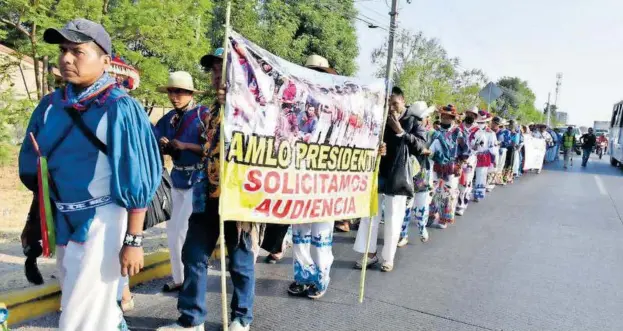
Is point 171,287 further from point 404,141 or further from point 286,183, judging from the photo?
point 404,141

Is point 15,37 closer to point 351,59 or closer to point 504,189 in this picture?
point 504,189

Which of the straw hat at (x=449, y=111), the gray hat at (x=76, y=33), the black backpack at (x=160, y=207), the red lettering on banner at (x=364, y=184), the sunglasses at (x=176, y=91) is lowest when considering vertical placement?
the black backpack at (x=160, y=207)

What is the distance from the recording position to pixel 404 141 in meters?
5.02

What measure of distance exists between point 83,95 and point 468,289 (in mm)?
3772

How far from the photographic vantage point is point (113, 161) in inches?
92.1

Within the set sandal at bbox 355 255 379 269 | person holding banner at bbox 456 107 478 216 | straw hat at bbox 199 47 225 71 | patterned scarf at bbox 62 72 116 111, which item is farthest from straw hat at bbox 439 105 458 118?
patterned scarf at bbox 62 72 116 111

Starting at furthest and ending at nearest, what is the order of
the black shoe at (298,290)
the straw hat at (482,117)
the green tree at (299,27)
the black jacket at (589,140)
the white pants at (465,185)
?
the black jacket at (589,140)
the green tree at (299,27)
the straw hat at (482,117)
the white pants at (465,185)
the black shoe at (298,290)

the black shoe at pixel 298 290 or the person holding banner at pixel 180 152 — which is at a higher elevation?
the person holding banner at pixel 180 152

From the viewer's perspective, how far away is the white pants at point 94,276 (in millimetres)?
2383

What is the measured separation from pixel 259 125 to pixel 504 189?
428 inches

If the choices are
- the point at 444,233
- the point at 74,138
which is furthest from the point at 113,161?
the point at 444,233

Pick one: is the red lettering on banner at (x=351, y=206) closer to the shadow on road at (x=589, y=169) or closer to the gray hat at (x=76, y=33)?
the gray hat at (x=76, y=33)

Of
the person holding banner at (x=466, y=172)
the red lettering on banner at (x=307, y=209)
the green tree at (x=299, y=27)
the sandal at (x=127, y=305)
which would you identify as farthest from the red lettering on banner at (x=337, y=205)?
the green tree at (x=299, y=27)

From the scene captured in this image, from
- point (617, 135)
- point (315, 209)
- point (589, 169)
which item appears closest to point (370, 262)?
point (315, 209)
